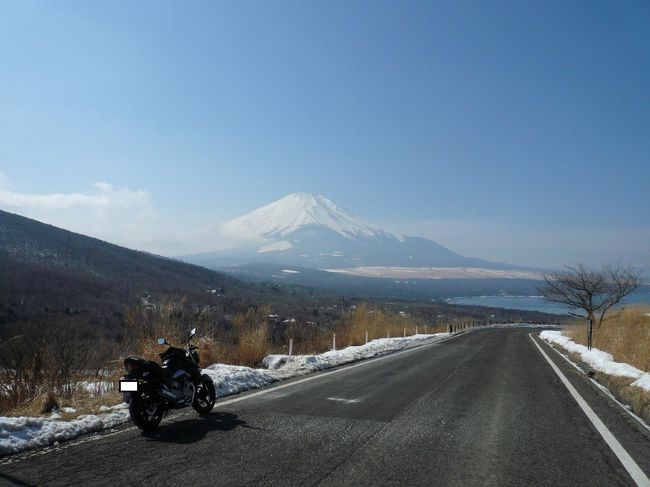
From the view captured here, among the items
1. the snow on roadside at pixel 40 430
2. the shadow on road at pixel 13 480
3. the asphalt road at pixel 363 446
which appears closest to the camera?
the shadow on road at pixel 13 480

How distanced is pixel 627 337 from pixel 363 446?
52.6ft

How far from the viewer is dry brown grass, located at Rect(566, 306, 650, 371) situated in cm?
1451

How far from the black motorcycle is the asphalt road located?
0.22 meters

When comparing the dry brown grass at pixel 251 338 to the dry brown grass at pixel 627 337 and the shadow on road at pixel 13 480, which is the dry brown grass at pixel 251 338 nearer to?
the shadow on road at pixel 13 480

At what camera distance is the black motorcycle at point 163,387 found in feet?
21.0

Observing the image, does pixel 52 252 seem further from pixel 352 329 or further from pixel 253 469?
pixel 253 469

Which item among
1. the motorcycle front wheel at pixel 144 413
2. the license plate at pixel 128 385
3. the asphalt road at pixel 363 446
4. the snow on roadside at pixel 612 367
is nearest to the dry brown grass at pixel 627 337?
the snow on roadside at pixel 612 367

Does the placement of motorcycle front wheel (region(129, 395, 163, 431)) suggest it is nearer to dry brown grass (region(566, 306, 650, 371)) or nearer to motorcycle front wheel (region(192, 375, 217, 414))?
motorcycle front wheel (region(192, 375, 217, 414))

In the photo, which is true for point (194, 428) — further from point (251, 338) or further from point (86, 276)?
point (86, 276)

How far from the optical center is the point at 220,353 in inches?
540

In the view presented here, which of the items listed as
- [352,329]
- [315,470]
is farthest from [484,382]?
[352,329]

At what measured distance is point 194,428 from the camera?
21.9ft

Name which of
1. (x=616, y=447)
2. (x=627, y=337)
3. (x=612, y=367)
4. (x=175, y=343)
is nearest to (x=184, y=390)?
(x=175, y=343)

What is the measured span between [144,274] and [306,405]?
285ft
